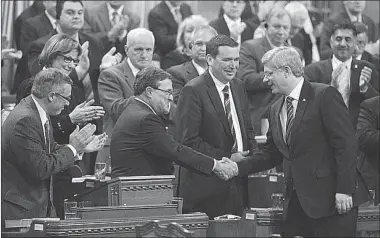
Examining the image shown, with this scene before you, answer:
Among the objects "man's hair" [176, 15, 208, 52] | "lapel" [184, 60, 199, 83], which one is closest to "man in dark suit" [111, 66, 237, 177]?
"lapel" [184, 60, 199, 83]

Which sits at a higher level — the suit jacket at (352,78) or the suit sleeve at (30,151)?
the suit jacket at (352,78)

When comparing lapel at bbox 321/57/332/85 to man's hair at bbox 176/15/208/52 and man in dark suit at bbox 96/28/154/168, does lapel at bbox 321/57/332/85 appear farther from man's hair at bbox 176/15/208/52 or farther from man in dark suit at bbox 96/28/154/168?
man in dark suit at bbox 96/28/154/168

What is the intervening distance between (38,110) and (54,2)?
8.64 ft

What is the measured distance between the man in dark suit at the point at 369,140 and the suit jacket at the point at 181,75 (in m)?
1.39

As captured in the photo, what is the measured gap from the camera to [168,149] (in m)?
6.84

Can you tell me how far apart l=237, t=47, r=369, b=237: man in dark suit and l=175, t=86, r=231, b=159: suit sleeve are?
0.67 metres

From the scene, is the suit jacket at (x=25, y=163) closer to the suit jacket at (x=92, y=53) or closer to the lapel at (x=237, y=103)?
the lapel at (x=237, y=103)

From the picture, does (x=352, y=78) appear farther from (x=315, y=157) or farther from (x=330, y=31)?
(x=315, y=157)

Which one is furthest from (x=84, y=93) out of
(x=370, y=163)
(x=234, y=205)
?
(x=370, y=163)

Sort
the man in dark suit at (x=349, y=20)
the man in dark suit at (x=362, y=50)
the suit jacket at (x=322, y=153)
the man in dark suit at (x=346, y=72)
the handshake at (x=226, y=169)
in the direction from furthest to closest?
the man in dark suit at (x=349, y=20), the man in dark suit at (x=362, y=50), the man in dark suit at (x=346, y=72), the handshake at (x=226, y=169), the suit jacket at (x=322, y=153)

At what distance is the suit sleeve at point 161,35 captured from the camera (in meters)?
9.62

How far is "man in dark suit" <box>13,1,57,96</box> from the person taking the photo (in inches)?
342

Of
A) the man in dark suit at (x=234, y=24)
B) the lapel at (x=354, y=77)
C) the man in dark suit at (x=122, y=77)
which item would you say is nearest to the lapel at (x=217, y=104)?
the man in dark suit at (x=122, y=77)

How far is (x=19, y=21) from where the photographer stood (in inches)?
367
